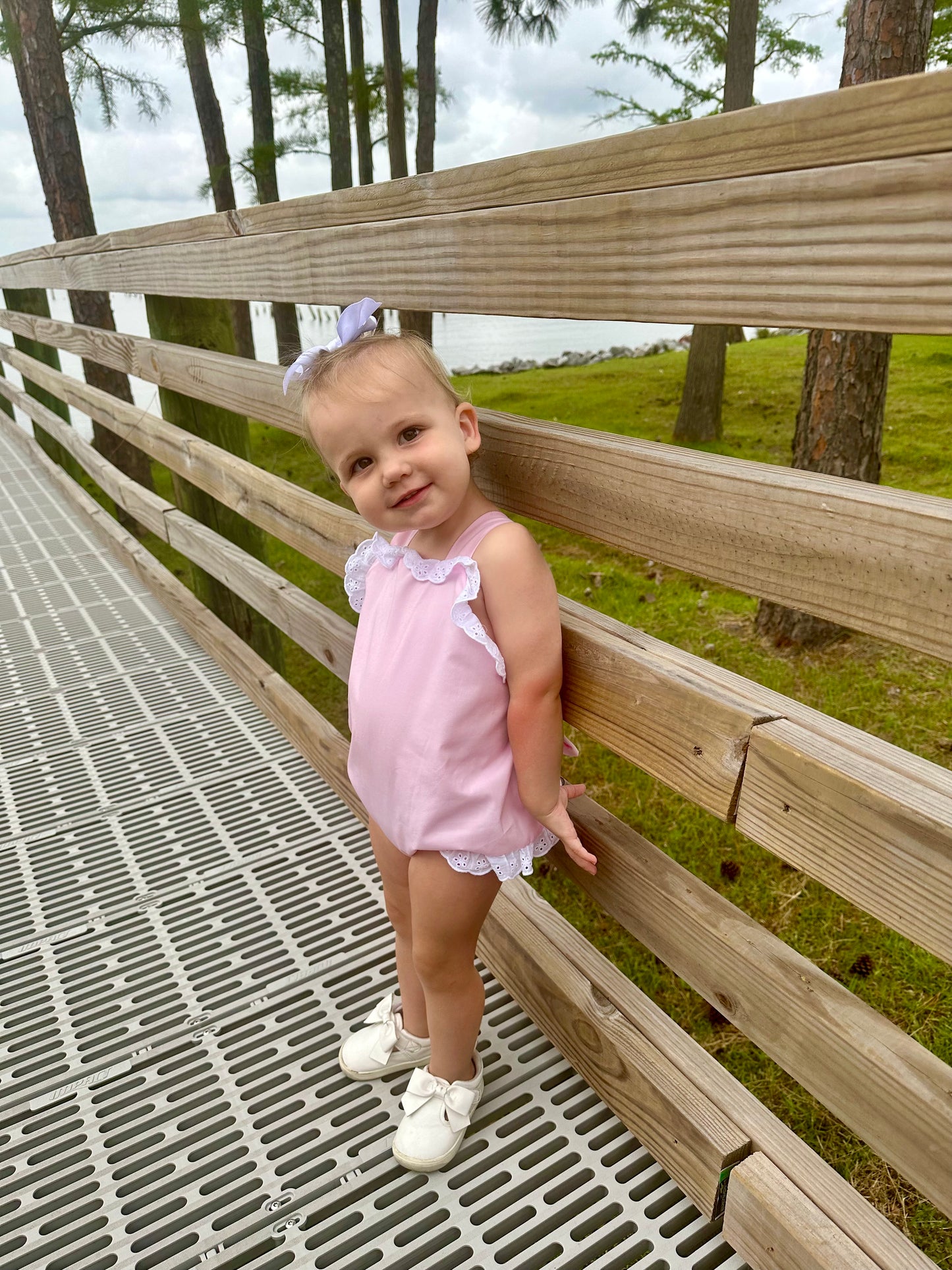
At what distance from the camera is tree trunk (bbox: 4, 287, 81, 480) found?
7.57 metres

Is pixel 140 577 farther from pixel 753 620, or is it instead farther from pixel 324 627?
pixel 753 620

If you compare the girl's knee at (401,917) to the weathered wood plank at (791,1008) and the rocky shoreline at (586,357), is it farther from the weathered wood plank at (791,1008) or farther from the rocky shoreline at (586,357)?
the rocky shoreline at (586,357)

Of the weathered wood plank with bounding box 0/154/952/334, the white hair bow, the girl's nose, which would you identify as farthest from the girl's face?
the weathered wood plank with bounding box 0/154/952/334

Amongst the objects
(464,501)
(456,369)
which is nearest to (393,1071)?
(464,501)

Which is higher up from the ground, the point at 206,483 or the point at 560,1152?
the point at 206,483

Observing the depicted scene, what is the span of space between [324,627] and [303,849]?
63 centimetres

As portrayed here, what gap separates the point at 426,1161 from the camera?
1.57m

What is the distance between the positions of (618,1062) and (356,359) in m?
1.30

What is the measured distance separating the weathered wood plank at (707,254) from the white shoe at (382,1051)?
138cm

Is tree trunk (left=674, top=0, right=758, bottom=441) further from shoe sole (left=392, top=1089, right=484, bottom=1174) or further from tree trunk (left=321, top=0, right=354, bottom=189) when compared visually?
shoe sole (left=392, top=1089, right=484, bottom=1174)

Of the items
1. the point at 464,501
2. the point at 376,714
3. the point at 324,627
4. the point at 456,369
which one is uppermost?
the point at 464,501

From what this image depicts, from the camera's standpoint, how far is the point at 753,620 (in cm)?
500

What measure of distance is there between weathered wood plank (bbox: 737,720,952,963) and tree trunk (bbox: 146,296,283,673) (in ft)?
9.52

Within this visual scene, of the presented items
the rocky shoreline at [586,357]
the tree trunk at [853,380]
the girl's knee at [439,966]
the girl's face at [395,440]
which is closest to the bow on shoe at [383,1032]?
the girl's knee at [439,966]
